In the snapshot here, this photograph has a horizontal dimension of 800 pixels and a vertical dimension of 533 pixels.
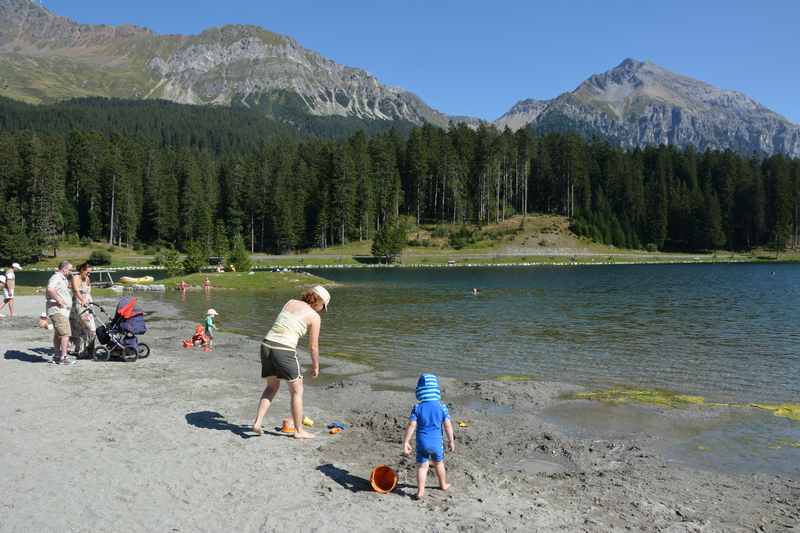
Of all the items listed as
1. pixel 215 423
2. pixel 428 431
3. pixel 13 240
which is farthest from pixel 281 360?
pixel 13 240

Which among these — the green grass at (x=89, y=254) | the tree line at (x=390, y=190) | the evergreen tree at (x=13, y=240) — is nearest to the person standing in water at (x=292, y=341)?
the green grass at (x=89, y=254)

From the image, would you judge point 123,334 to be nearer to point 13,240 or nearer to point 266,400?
point 266,400

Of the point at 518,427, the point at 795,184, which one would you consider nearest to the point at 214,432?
the point at 518,427

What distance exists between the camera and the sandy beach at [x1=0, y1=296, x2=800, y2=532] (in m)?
8.21

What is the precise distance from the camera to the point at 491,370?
21.1 m

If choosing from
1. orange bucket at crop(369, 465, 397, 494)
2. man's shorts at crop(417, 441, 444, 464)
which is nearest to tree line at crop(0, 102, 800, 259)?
orange bucket at crop(369, 465, 397, 494)

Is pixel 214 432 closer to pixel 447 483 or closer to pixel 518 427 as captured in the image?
pixel 447 483

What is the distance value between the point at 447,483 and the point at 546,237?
378 feet

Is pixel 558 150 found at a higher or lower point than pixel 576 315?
higher

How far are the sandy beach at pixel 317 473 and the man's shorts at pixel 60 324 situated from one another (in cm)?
195

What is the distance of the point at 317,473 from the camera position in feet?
32.7

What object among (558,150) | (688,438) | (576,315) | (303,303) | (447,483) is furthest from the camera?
(558,150)

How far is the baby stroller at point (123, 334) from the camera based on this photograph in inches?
766

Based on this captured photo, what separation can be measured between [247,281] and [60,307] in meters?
45.1
